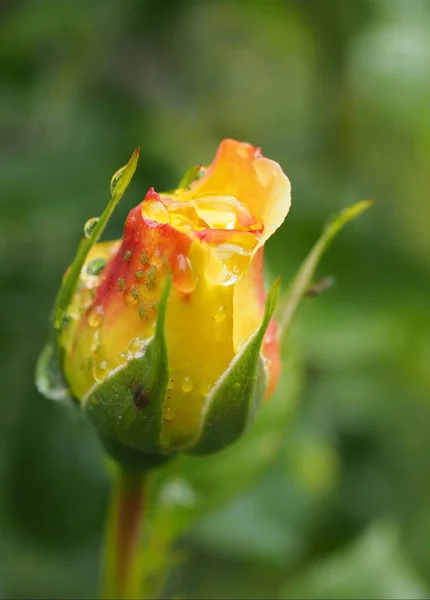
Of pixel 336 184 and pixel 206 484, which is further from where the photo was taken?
pixel 336 184

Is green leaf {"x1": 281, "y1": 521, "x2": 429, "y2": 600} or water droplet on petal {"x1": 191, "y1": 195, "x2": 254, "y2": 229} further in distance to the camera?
green leaf {"x1": 281, "y1": 521, "x2": 429, "y2": 600}

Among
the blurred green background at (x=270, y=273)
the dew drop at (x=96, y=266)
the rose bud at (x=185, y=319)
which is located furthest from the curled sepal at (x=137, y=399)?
the blurred green background at (x=270, y=273)

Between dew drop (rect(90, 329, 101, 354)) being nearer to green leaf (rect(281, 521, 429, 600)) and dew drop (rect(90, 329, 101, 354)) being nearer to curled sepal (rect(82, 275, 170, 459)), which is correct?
curled sepal (rect(82, 275, 170, 459))

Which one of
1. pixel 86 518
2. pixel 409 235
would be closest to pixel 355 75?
pixel 409 235

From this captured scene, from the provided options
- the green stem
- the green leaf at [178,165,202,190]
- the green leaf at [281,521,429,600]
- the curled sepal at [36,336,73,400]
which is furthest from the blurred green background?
the green leaf at [178,165,202,190]

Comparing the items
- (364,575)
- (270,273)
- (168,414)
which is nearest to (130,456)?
(168,414)

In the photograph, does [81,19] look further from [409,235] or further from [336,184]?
[409,235]
